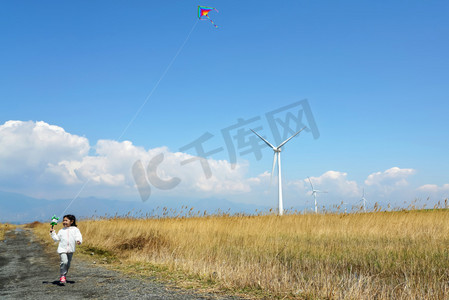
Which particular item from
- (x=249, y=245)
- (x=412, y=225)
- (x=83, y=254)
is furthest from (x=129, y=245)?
(x=412, y=225)

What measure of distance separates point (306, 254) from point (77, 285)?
676cm

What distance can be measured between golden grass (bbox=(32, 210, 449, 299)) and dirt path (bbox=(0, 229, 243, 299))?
1243mm

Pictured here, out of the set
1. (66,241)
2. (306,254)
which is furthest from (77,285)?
(306,254)

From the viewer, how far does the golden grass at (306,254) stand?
24.5 feet

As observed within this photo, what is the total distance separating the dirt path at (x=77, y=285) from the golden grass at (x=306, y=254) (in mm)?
1243

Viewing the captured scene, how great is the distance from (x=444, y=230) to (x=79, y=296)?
553 inches

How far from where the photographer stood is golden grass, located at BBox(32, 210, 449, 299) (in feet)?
24.5

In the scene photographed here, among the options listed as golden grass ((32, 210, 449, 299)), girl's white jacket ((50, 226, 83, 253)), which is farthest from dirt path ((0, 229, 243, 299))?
golden grass ((32, 210, 449, 299))

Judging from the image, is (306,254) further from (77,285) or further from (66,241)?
(66,241)

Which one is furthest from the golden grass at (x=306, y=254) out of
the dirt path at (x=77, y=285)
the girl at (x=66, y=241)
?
the girl at (x=66, y=241)

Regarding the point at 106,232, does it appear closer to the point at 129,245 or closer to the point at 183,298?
the point at 129,245

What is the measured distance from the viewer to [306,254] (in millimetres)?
11719

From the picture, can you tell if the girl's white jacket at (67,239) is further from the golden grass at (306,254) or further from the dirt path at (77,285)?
the golden grass at (306,254)

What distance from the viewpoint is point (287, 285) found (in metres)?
7.41
